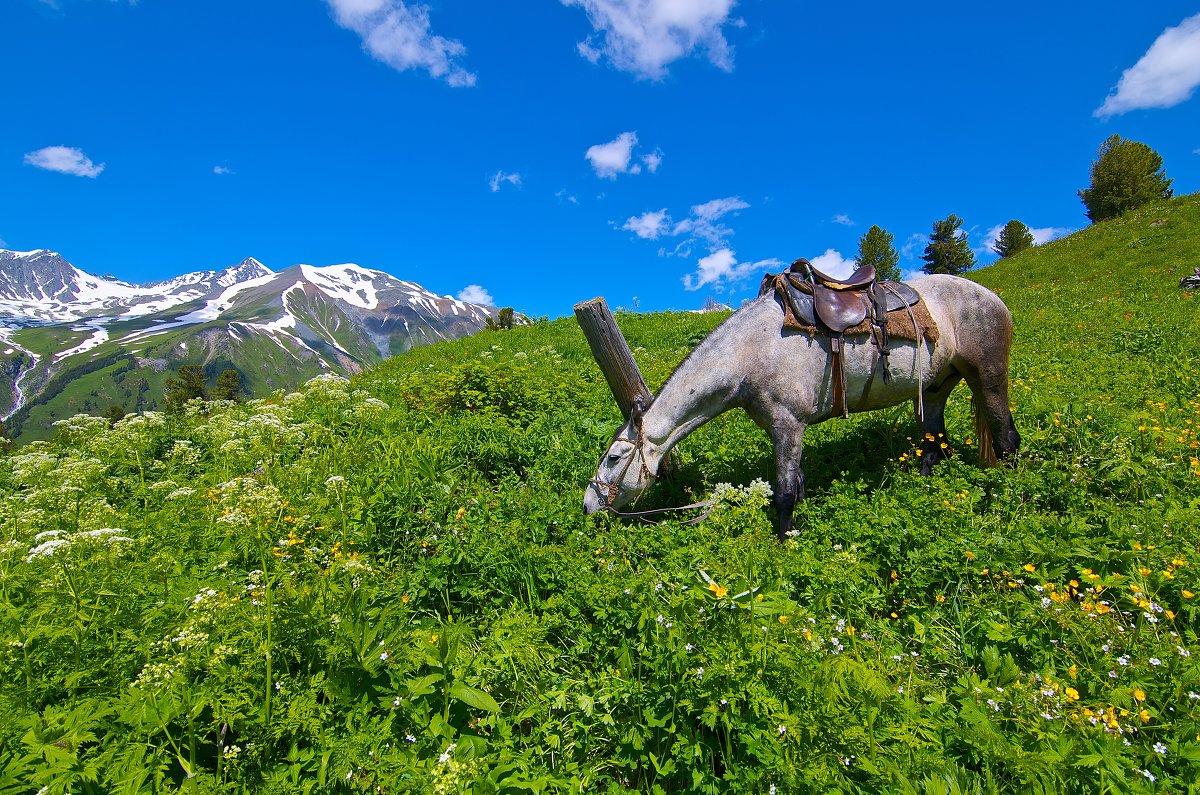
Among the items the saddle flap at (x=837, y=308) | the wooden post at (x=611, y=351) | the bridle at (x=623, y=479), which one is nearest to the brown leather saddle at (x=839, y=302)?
the saddle flap at (x=837, y=308)

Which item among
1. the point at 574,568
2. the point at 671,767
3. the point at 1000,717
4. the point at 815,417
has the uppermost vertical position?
the point at 815,417

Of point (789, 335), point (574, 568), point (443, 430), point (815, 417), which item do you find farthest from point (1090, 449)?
point (443, 430)

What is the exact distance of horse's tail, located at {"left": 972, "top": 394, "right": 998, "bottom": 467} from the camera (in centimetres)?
578

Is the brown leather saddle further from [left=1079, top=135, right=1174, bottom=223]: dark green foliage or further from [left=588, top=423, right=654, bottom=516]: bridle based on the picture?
[left=1079, top=135, right=1174, bottom=223]: dark green foliage

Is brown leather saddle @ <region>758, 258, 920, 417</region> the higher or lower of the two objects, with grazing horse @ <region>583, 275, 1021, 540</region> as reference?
higher

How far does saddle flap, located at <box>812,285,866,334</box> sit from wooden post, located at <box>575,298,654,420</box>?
2.08 metres

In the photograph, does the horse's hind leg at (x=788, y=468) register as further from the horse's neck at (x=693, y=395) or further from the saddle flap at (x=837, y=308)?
the saddle flap at (x=837, y=308)

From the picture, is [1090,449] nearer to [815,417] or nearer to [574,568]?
[815,417]

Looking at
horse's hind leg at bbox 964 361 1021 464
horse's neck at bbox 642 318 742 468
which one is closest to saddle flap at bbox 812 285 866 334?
horse's neck at bbox 642 318 742 468

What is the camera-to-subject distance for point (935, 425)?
659cm

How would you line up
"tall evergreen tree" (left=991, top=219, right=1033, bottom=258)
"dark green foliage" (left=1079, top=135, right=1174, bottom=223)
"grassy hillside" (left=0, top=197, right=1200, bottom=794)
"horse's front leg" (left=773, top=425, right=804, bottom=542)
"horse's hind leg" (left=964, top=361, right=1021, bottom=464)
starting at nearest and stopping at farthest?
"grassy hillside" (left=0, top=197, right=1200, bottom=794)
"horse's front leg" (left=773, top=425, right=804, bottom=542)
"horse's hind leg" (left=964, top=361, right=1021, bottom=464)
"dark green foliage" (left=1079, top=135, right=1174, bottom=223)
"tall evergreen tree" (left=991, top=219, right=1033, bottom=258)

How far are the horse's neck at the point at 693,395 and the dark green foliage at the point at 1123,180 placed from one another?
50.0 meters

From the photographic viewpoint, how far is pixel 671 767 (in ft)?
8.55

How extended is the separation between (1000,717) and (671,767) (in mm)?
1772
